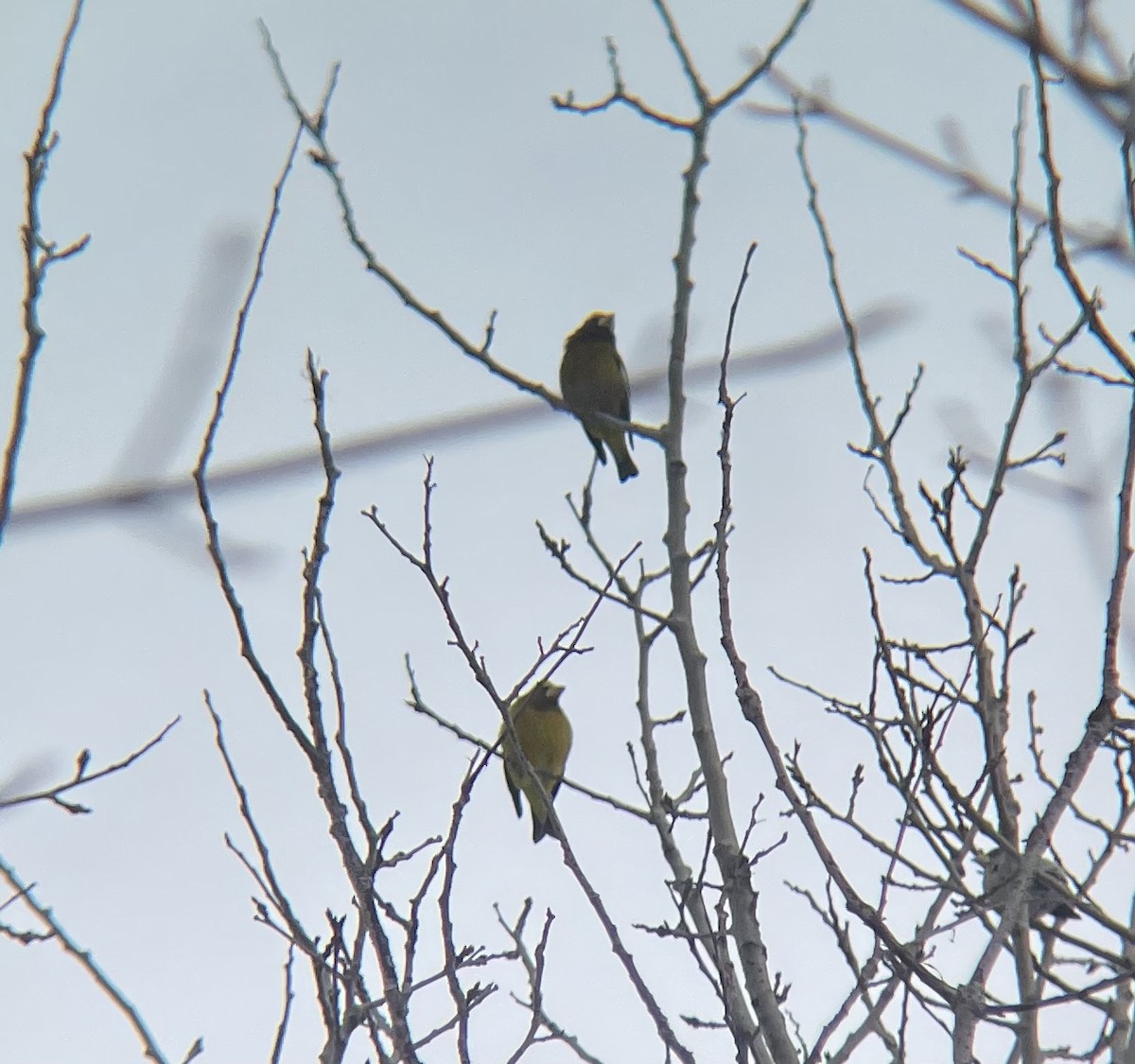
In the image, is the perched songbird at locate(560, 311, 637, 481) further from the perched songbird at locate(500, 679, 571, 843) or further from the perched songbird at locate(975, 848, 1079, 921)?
the perched songbird at locate(975, 848, 1079, 921)

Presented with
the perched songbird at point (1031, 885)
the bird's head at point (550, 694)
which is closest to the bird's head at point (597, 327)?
the bird's head at point (550, 694)

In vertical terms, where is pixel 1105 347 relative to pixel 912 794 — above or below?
above

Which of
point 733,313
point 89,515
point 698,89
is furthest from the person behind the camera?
point 698,89

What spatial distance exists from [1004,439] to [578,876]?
76.7 inches

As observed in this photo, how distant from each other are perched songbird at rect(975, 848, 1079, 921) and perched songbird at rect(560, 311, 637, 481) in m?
5.75

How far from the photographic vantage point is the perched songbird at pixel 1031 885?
3070mm

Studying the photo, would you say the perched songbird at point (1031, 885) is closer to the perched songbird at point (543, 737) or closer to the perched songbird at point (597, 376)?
the perched songbird at point (543, 737)

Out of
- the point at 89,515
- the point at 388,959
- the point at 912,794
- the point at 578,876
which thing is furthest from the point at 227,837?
the point at 89,515

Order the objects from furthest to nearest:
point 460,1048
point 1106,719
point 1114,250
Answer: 1. point 1106,719
2. point 460,1048
3. point 1114,250

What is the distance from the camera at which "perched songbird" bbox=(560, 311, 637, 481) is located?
31.1 ft

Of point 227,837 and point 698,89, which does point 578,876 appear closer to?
point 227,837

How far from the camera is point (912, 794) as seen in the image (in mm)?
3295

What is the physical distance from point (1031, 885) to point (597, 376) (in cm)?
649

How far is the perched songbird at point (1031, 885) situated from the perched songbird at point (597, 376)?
18.9ft
